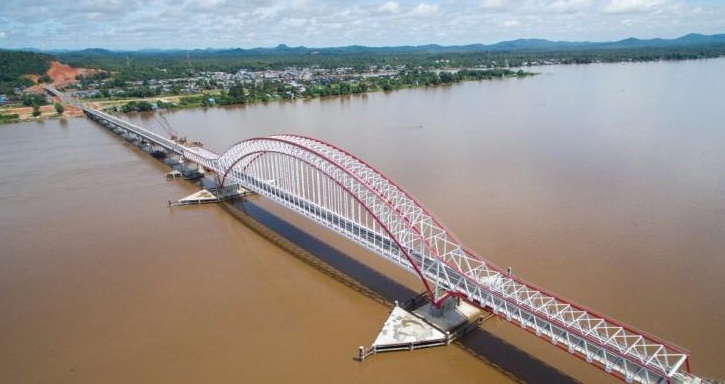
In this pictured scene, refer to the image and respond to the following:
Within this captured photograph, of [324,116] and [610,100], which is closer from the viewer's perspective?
[324,116]

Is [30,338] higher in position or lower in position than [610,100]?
lower

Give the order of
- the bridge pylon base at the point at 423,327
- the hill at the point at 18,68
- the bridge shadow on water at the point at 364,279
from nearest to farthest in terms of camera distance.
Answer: the bridge shadow on water at the point at 364,279
the bridge pylon base at the point at 423,327
the hill at the point at 18,68

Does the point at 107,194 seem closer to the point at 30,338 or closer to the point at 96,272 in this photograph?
the point at 96,272

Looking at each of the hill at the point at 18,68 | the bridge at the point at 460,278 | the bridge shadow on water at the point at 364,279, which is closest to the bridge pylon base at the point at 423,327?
the bridge shadow on water at the point at 364,279

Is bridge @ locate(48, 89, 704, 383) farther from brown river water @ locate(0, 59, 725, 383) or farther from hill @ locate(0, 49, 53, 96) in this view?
hill @ locate(0, 49, 53, 96)

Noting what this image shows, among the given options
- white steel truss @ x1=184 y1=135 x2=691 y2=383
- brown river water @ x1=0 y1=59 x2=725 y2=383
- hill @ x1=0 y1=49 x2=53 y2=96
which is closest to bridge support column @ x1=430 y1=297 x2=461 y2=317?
white steel truss @ x1=184 y1=135 x2=691 y2=383

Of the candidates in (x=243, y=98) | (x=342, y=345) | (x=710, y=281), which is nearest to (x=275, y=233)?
(x=342, y=345)

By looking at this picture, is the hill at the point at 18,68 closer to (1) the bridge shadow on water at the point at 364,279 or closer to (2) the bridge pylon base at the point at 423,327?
(1) the bridge shadow on water at the point at 364,279
